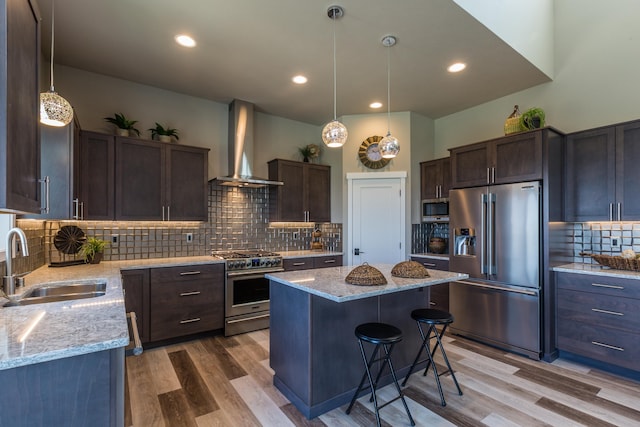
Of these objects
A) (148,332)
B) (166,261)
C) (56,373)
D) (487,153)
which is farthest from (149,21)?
(487,153)

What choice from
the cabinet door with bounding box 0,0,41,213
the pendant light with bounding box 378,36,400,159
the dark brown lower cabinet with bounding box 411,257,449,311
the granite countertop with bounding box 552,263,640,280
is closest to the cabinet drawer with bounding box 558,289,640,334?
the granite countertop with bounding box 552,263,640,280

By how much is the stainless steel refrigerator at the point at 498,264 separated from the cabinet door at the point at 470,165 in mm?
127

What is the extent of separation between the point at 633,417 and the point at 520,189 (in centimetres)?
199

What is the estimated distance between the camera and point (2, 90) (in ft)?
3.86

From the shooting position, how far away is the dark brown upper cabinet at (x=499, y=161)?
3.24 meters

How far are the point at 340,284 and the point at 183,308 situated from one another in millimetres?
2165

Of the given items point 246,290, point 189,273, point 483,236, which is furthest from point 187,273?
point 483,236

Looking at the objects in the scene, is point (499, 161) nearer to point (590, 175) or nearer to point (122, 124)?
point (590, 175)

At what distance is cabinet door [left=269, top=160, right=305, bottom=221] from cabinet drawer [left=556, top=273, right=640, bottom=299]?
327 cm

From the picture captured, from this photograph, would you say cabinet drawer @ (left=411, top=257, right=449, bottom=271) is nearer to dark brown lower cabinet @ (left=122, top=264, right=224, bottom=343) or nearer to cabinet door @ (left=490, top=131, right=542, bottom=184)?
cabinet door @ (left=490, top=131, right=542, bottom=184)

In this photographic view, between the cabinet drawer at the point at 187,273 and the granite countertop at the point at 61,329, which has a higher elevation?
the granite countertop at the point at 61,329

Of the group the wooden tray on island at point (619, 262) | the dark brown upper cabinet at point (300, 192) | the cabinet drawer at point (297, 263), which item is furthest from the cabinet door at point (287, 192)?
the wooden tray on island at point (619, 262)

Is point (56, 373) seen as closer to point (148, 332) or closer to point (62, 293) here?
point (62, 293)

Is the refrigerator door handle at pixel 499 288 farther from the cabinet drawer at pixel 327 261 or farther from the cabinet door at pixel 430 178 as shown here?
the cabinet drawer at pixel 327 261
